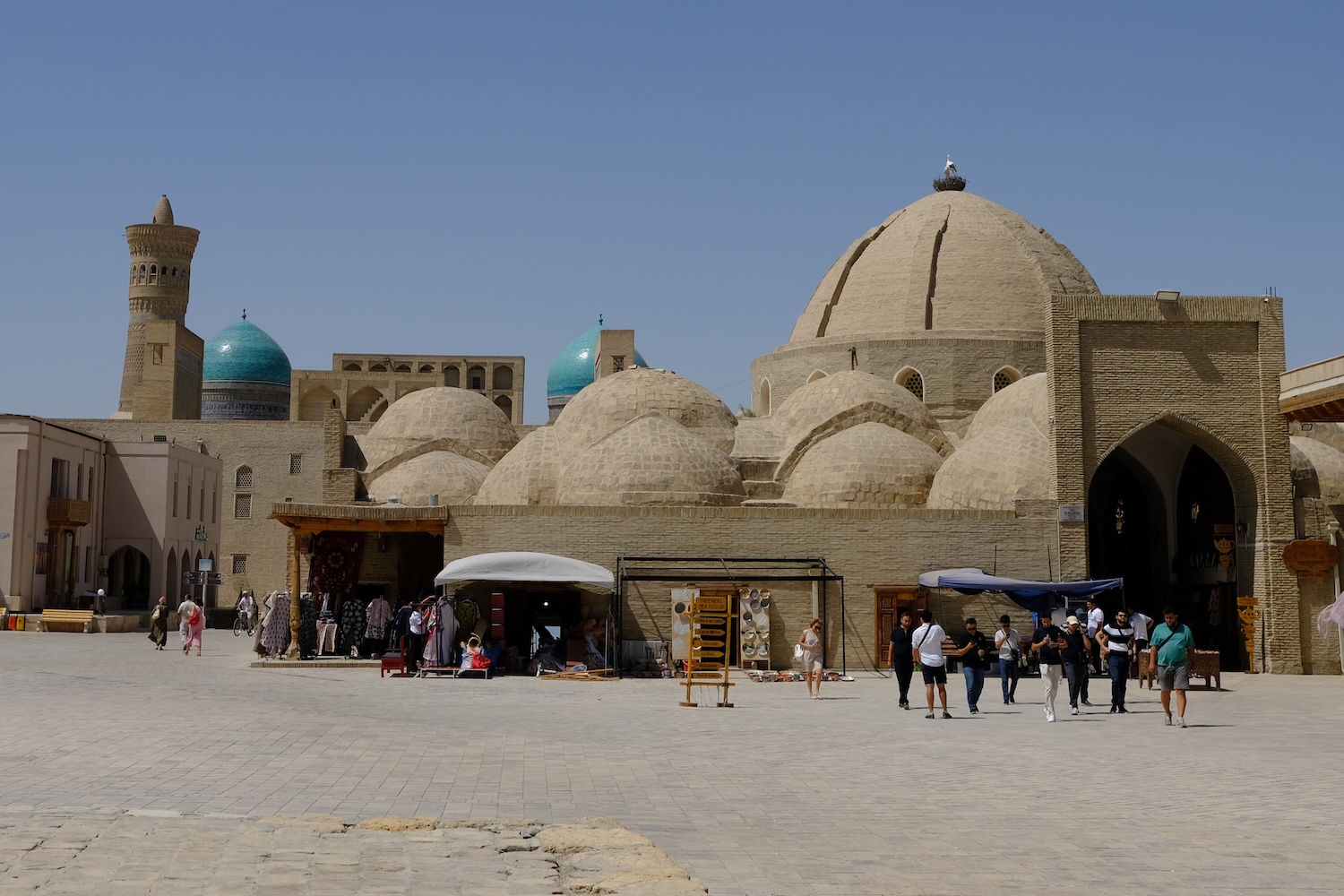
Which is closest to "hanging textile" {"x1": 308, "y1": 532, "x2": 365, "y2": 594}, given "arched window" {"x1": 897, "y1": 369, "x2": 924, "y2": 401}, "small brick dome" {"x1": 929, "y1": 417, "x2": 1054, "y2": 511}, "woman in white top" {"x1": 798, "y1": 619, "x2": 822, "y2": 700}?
"woman in white top" {"x1": 798, "y1": 619, "x2": 822, "y2": 700}

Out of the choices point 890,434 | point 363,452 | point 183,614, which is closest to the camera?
point 183,614

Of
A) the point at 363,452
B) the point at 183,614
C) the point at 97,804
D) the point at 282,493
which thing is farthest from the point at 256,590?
the point at 97,804

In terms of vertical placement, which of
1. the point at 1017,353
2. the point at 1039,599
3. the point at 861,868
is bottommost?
the point at 861,868

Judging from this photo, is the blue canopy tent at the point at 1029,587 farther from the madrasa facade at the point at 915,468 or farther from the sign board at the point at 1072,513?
the sign board at the point at 1072,513

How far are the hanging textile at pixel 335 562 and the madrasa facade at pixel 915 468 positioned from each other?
5 cm

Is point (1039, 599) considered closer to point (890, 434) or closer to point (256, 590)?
point (890, 434)

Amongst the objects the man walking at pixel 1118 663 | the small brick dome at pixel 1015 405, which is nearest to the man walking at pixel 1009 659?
the man walking at pixel 1118 663

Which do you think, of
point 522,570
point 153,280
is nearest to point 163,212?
point 153,280

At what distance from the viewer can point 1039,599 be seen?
20.2 metres

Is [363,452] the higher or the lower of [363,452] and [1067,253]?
the lower

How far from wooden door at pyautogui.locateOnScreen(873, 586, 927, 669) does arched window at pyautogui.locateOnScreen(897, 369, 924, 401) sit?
9962 millimetres

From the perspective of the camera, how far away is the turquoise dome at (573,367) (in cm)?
5178

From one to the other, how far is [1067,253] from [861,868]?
2898cm

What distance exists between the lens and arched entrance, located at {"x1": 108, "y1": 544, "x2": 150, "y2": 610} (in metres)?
36.3
